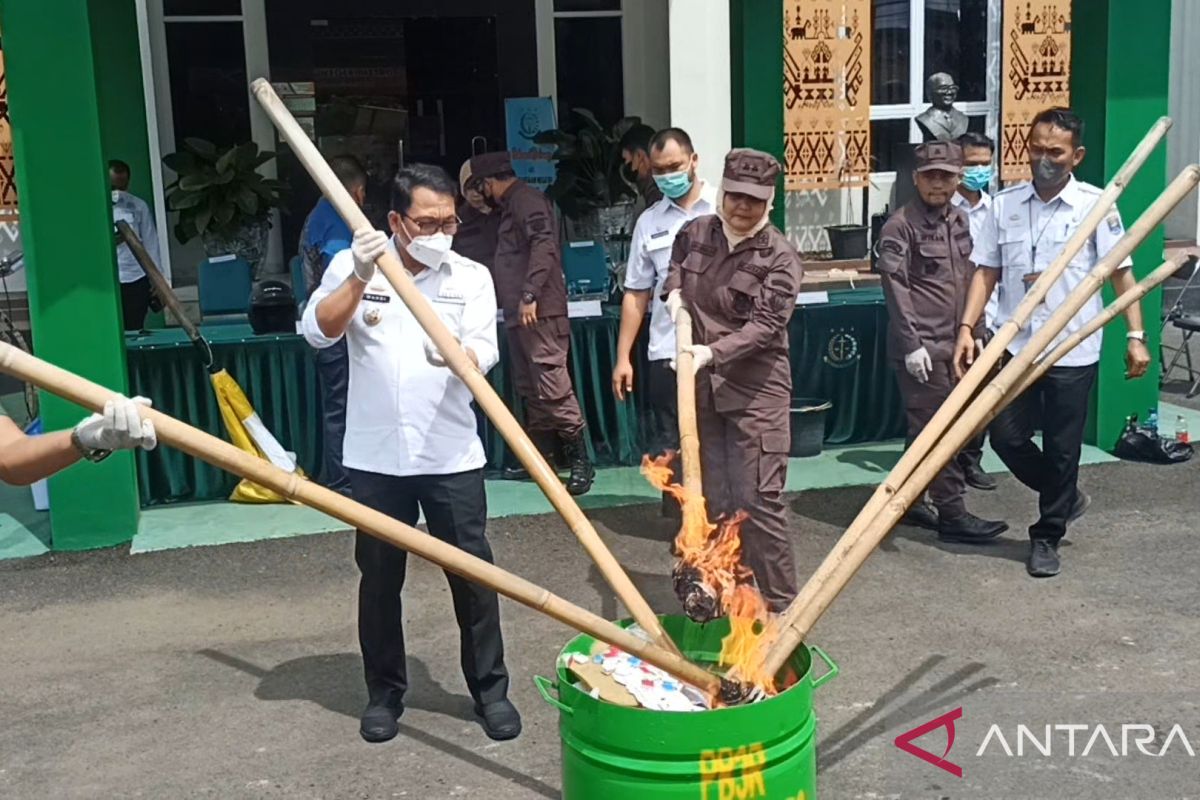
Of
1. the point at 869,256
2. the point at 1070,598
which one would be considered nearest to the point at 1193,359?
the point at 869,256

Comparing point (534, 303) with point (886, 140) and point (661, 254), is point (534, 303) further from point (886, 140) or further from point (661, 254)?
point (886, 140)

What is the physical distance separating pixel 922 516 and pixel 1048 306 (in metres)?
1.29

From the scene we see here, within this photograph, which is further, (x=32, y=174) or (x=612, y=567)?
(x=32, y=174)

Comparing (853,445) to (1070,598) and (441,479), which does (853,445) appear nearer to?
(1070,598)

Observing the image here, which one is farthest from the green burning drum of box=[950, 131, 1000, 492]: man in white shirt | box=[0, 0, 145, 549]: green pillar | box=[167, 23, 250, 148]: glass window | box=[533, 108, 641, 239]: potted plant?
box=[167, 23, 250, 148]: glass window

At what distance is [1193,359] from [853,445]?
4255 millimetres

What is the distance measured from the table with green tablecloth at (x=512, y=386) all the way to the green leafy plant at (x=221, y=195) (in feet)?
3.84

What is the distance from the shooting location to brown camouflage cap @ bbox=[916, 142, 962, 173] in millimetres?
6195

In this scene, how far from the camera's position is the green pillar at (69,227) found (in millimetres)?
6242

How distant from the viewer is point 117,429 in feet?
9.23

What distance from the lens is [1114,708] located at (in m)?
4.54

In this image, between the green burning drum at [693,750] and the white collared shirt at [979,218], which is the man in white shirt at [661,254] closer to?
the white collared shirt at [979,218]

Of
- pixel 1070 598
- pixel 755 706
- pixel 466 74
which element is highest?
pixel 466 74

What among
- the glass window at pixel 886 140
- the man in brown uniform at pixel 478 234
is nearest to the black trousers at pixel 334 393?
the man in brown uniform at pixel 478 234
